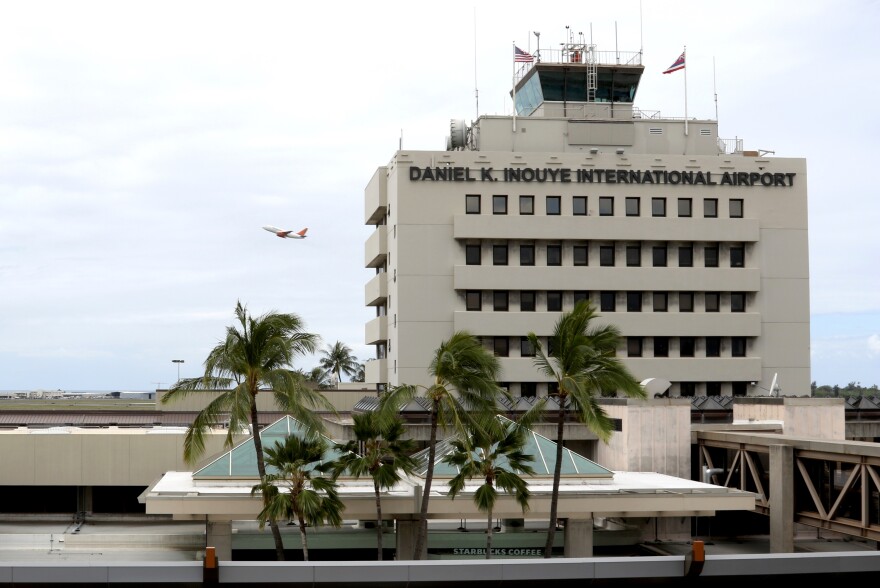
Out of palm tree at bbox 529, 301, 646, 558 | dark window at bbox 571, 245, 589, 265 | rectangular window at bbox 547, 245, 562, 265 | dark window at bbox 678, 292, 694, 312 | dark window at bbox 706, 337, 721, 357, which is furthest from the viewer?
dark window at bbox 706, 337, 721, 357

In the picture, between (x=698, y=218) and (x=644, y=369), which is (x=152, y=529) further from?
(x=698, y=218)

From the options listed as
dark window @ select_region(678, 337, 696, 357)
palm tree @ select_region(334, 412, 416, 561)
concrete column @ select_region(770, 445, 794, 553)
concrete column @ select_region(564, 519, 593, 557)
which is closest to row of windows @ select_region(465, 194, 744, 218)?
dark window @ select_region(678, 337, 696, 357)

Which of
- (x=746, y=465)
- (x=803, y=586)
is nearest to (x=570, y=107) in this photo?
(x=746, y=465)

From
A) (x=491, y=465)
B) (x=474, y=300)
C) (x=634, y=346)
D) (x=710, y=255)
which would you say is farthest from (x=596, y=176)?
(x=491, y=465)

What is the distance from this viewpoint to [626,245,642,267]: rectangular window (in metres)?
90.2

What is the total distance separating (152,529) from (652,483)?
27.4 metres

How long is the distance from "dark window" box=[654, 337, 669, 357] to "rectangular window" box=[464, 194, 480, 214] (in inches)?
708

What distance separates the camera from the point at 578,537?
48188mm

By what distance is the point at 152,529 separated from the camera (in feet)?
201

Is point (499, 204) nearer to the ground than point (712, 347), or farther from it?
farther from it

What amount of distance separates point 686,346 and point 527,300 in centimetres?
1375

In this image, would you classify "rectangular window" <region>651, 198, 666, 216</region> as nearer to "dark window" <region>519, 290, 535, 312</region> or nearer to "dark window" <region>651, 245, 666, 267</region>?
"dark window" <region>651, 245, 666, 267</region>

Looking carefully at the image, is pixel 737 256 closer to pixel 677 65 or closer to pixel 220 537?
pixel 677 65

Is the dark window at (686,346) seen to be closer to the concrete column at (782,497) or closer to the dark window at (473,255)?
the dark window at (473,255)
